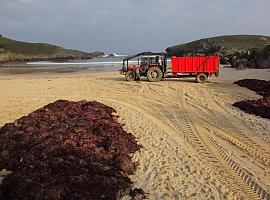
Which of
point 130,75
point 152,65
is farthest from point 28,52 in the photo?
point 152,65

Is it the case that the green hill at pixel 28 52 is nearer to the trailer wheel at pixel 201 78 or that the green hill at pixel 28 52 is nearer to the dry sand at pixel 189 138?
the trailer wheel at pixel 201 78

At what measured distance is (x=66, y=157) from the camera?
23.8 ft

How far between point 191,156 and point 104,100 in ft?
27.3

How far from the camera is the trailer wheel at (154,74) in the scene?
891 inches

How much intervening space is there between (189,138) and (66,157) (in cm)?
361

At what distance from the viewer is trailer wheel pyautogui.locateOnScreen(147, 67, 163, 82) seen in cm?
2264

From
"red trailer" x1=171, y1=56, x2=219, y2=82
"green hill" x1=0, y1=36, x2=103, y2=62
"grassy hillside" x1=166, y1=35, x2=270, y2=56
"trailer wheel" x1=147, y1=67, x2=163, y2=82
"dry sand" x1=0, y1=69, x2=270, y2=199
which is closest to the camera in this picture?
"dry sand" x1=0, y1=69, x2=270, y2=199

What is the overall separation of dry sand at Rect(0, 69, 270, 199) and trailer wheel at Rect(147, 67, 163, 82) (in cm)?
400

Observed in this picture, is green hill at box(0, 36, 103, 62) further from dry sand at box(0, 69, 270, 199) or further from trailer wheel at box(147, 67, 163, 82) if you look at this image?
dry sand at box(0, 69, 270, 199)

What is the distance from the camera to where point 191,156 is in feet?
26.3

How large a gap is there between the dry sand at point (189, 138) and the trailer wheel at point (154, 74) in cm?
400

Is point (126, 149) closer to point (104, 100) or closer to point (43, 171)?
point (43, 171)

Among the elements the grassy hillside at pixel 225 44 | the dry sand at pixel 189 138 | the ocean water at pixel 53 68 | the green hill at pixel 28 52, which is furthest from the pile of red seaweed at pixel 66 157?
the green hill at pixel 28 52

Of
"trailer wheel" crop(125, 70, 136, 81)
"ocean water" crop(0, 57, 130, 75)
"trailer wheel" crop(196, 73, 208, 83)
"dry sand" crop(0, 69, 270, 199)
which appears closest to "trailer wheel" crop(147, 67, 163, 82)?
"trailer wheel" crop(125, 70, 136, 81)
